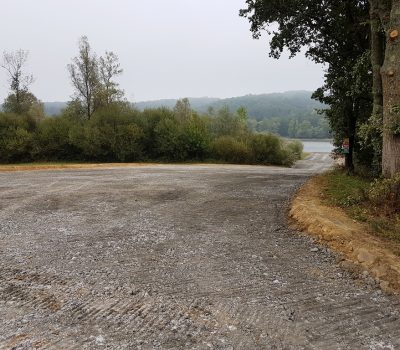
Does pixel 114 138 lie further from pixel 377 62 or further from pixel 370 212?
pixel 370 212

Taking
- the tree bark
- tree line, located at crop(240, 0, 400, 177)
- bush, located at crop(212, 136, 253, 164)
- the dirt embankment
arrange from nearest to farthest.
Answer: the dirt embankment < the tree bark < tree line, located at crop(240, 0, 400, 177) < bush, located at crop(212, 136, 253, 164)

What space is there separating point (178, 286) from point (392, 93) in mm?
5738

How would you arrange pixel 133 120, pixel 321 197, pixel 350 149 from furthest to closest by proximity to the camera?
1. pixel 133 120
2. pixel 350 149
3. pixel 321 197

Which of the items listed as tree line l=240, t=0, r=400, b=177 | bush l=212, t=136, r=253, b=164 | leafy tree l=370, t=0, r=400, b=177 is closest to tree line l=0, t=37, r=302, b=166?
bush l=212, t=136, r=253, b=164

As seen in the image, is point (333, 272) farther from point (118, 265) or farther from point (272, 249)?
point (118, 265)

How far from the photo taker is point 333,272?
4.43 meters

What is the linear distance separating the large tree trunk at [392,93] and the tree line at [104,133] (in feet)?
84.8

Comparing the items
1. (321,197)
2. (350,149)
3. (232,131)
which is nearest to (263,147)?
(232,131)

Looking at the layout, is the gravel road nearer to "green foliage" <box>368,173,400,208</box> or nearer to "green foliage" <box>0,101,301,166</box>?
"green foliage" <box>368,173,400,208</box>

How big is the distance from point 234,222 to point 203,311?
130 inches

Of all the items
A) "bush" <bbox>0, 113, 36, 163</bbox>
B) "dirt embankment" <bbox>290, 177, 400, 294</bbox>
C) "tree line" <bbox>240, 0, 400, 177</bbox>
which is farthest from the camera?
"bush" <bbox>0, 113, 36, 163</bbox>

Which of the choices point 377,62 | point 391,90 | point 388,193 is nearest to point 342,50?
point 377,62

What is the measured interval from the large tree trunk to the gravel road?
249 centimetres

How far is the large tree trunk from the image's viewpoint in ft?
22.1
